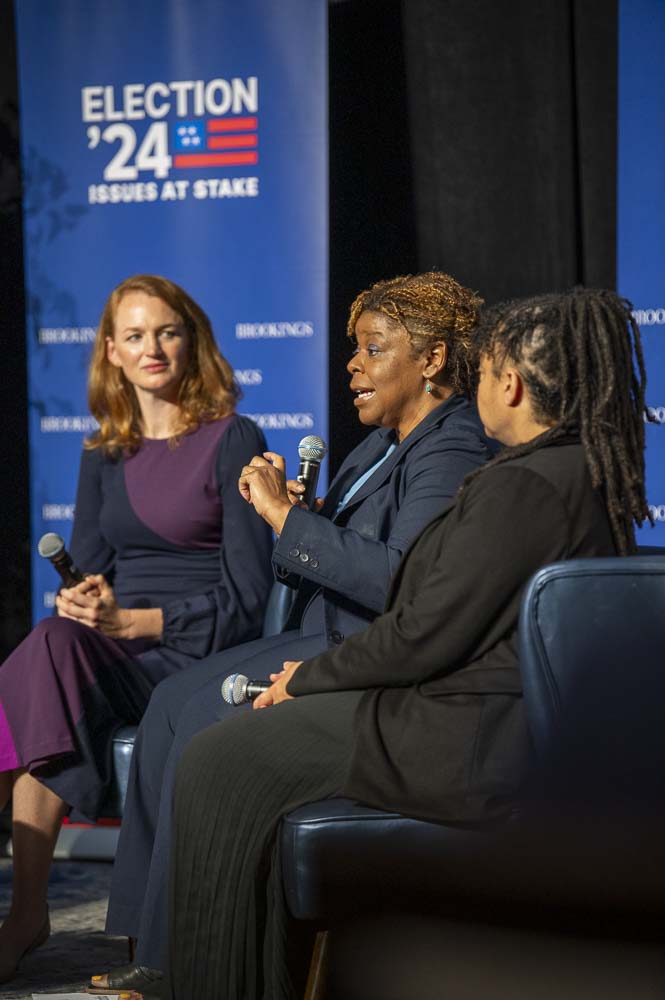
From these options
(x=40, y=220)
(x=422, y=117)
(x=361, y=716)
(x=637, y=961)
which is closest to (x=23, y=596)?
(x=40, y=220)

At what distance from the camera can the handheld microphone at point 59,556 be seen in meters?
2.62

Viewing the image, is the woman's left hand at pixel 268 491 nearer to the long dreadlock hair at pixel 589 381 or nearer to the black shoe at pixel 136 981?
the long dreadlock hair at pixel 589 381

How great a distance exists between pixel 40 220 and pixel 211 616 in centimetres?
184

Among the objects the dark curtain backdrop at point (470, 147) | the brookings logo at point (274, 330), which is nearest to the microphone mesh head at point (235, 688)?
the brookings logo at point (274, 330)

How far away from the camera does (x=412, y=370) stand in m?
2.56

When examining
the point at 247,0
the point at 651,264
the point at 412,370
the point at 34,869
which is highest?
the point at 247,0

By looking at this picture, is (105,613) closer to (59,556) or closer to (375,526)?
(59,556)

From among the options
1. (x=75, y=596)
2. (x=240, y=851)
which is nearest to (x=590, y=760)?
(x=240, y=851)

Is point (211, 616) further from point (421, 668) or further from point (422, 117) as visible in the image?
point (422, 117)

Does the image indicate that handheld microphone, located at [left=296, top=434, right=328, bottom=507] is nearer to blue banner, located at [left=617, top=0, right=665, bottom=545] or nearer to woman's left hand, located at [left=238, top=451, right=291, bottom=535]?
woman's left hand, located at [left=238, top=451, right=291, bottom=535]

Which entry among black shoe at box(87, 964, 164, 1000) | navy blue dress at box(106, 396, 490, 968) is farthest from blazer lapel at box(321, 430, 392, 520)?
black shoe at box(87, 964, 164, 1000)

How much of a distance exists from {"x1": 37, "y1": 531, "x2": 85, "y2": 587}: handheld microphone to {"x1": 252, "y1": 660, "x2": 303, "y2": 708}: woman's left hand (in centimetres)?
65

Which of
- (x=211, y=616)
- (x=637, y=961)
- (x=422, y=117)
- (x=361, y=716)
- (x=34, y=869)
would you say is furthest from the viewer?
(x=422, y=117)

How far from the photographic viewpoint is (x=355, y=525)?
8.43 feet
